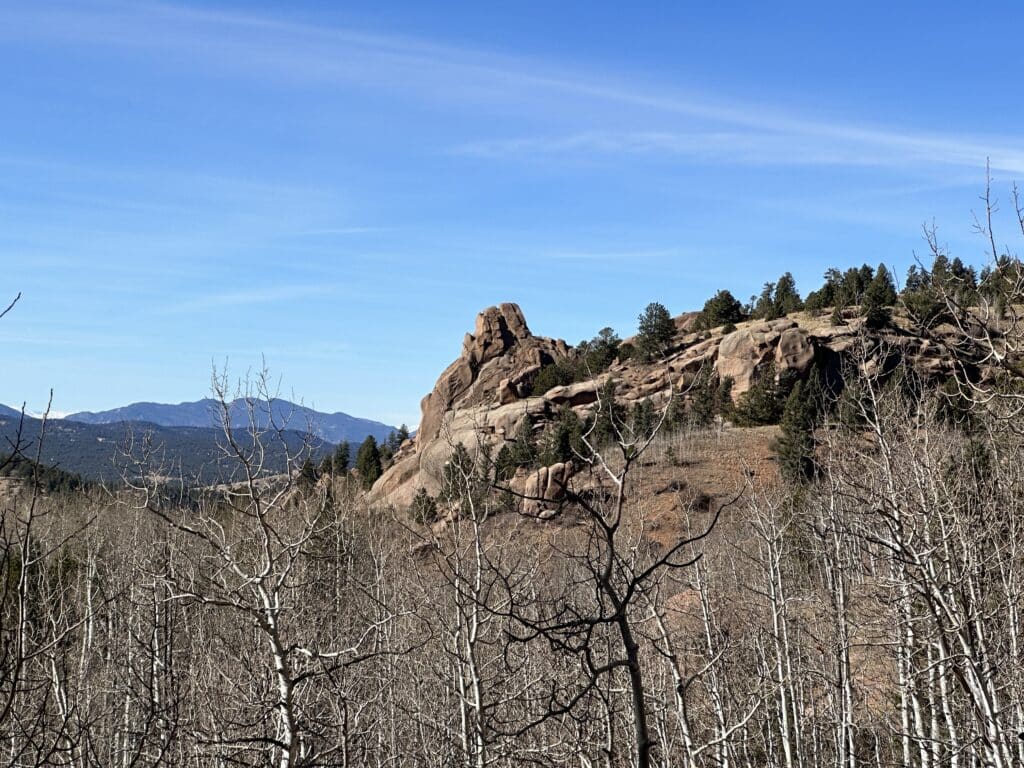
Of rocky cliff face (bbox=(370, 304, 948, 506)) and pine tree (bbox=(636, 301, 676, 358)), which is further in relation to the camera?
pine tree (bbox=(636, 301, 676, 358))

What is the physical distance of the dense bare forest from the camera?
7.89m

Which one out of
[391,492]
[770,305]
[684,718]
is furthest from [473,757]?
[770,305]

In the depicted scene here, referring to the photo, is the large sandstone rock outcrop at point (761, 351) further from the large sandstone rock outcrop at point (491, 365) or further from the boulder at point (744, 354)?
the large sandstone rock outcrop at point (491, 365)

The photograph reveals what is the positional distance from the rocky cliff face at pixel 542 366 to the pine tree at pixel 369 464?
2162mm

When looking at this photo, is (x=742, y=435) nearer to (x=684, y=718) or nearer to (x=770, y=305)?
(x=770, y=305)

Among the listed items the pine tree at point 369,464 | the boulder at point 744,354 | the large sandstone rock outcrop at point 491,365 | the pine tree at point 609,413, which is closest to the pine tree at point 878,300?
the boulder at point 744,354

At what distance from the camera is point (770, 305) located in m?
66.4

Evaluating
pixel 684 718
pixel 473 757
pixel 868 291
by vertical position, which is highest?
pixel 868 291

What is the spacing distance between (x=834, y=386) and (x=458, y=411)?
2592 centimetres

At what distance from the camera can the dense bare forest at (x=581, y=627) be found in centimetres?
789

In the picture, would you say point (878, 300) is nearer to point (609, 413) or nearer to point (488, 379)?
point (488, 379)

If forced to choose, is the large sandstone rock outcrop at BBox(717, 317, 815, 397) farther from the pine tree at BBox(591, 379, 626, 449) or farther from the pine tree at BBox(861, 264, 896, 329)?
the pine tree at BBox(591, 379, 626, 449)

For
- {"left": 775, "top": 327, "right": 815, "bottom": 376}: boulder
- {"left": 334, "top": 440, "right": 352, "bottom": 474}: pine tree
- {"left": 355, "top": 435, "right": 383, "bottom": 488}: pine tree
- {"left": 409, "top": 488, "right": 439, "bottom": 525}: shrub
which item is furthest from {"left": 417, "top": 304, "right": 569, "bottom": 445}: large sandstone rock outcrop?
{"left": 409, "top": 488, "right": 439, "bottom": 525}: shrub

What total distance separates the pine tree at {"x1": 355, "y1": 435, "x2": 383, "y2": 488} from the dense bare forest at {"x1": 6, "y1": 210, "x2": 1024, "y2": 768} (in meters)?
18.8
